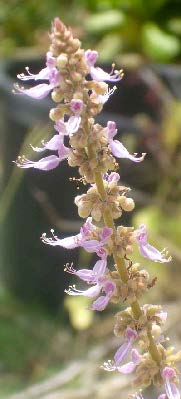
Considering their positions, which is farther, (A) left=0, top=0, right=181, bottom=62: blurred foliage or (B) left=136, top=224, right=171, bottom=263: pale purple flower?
(A) left=0, top=0, right=181, bottom=62: blurred foliage

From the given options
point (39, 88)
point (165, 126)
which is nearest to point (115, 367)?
point (39, 88)

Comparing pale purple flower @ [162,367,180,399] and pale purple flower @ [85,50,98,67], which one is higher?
pale purple flower @ [85,50,98,67]

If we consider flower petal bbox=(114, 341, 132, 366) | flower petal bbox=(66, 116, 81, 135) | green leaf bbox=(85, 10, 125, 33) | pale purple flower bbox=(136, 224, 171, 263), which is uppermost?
green leaf bbox=(85, 10, 125, 33)

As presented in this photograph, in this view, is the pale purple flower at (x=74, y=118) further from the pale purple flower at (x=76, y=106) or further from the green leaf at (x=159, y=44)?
the green leaf at (x=159, y=44)

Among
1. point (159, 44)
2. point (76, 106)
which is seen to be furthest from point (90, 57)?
point (159, 44)

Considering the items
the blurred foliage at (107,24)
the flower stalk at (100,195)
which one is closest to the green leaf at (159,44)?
the blurred foliage at (107,24)

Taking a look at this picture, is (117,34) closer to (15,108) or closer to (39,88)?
(15,108)

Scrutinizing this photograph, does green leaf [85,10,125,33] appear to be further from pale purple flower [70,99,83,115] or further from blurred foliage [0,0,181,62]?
pale purple flower [70,99,83,115]

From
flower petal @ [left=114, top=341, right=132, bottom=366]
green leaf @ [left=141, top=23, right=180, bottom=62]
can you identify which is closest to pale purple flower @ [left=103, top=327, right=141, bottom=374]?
flower petal @ [left=114, top=341, right=132, bottom=366]
